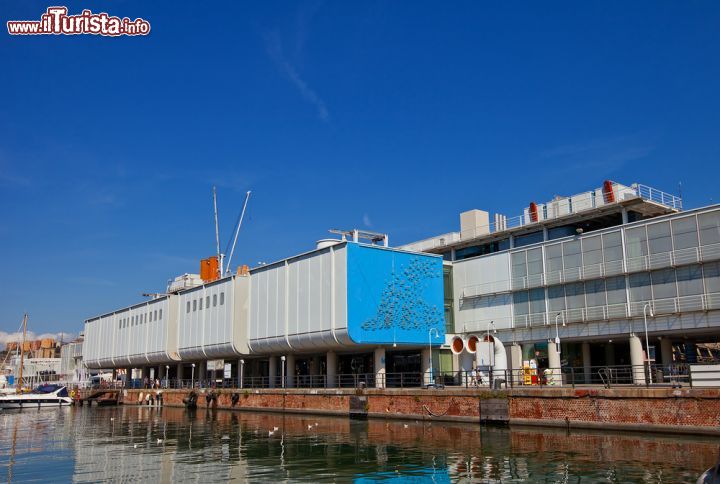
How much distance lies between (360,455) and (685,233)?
29.4m

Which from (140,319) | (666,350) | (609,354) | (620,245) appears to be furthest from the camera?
(140,319)

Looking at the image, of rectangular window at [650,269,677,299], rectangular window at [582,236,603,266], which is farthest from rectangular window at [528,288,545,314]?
rectangular window at [650,269,677,299]

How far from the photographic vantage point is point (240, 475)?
77.9 ft

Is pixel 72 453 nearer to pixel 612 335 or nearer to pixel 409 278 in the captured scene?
pixel 409 278

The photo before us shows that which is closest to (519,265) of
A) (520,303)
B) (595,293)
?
(520,303)

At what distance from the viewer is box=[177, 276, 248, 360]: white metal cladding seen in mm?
68125

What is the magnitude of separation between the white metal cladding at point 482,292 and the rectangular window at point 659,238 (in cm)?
1318

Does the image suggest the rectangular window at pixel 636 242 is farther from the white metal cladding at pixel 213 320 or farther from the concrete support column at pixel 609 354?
the white metal cladding at pixel 213 320

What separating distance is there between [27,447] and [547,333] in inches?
1496

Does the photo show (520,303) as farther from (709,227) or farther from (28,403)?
(28,403)

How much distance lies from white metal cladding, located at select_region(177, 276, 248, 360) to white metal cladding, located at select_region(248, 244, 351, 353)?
222 centimetres

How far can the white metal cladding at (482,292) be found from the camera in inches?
2253

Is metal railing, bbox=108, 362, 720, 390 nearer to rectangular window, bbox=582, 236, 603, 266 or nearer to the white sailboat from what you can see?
rectangular window, bbox=582, 236, 603, 266

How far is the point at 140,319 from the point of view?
92.2m
